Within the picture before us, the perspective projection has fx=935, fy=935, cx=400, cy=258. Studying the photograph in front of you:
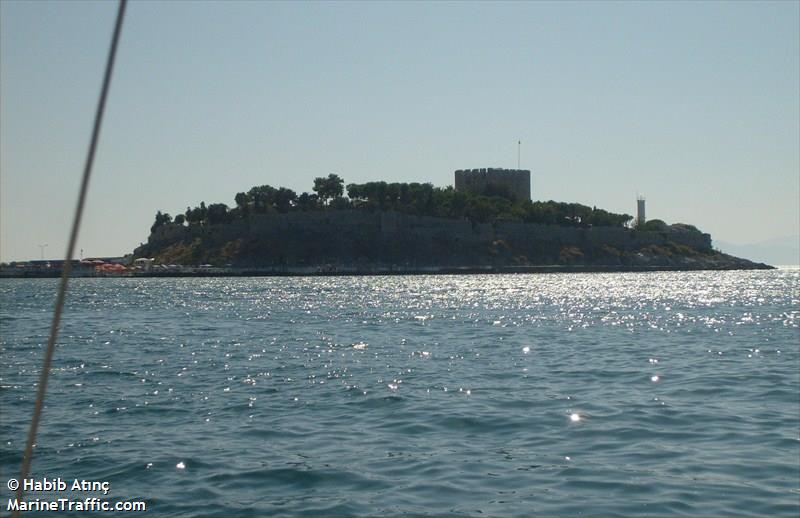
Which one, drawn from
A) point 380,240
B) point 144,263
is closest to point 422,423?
point 380,240

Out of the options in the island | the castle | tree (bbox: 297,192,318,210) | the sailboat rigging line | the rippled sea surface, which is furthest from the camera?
the castle

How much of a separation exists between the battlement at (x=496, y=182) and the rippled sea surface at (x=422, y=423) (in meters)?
143

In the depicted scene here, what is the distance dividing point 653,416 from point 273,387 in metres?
7.46

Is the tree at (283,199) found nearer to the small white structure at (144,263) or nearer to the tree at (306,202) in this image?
the tree at (306,202)

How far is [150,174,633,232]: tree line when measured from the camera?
476ft

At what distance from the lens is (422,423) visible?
13.9 metres

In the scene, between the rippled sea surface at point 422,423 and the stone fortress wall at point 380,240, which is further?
the stone fortress wall at point 380,240

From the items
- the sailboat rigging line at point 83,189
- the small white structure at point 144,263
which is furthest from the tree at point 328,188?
the sailboat rigging line at point 83,189

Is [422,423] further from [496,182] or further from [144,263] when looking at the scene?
[496,182]

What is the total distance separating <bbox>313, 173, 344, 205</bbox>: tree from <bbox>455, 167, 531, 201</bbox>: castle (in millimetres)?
34388

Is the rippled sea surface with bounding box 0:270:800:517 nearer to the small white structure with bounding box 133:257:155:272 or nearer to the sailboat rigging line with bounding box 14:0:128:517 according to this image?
the sailboat rigging line with bounding box 14:0:128:517

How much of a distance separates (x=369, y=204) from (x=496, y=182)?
37599 mm

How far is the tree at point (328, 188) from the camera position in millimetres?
148375

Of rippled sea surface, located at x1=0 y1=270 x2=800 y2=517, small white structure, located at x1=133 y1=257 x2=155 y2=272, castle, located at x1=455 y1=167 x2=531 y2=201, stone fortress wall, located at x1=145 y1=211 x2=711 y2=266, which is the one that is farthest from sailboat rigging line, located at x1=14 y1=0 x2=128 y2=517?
castle, located at x1=455 y1=167 x2=531 y2=201
